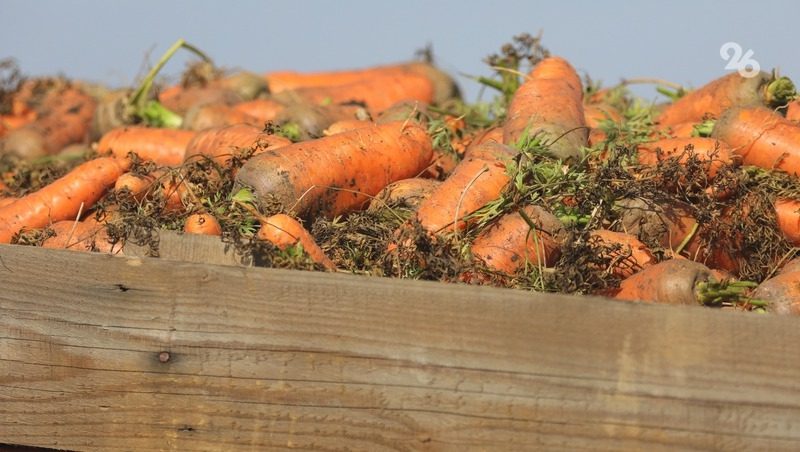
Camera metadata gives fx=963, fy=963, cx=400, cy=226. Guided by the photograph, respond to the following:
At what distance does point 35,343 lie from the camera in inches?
110

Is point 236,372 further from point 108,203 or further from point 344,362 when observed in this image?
point 108,203

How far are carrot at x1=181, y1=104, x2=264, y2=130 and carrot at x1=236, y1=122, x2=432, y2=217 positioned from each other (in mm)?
1547

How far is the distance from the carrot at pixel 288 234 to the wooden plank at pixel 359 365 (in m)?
0.48

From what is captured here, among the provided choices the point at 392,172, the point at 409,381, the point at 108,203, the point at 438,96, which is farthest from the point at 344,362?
the point at 438,96

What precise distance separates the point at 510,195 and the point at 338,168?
0.75 metres

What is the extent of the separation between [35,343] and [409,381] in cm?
112

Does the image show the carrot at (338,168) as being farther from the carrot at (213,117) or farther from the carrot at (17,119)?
the carrot at (17,119)

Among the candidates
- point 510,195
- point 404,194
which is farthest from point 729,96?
Answer: point 404,194

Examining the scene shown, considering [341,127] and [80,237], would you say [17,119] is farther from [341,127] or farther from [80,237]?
[80,237]

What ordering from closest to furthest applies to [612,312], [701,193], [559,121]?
1. [612,312]
2. [701,193]
3. [559,121]

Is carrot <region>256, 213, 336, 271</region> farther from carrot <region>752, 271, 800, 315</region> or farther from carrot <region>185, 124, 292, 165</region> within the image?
carrot <region>752, 271, 800, 315</region>

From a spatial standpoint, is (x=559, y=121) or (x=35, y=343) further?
(x=559, y=121)

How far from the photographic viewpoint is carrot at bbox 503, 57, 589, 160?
3672mm

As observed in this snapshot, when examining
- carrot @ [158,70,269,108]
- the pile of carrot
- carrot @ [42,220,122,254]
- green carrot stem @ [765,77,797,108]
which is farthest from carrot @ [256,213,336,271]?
carrot @ [158,70,269,108]
